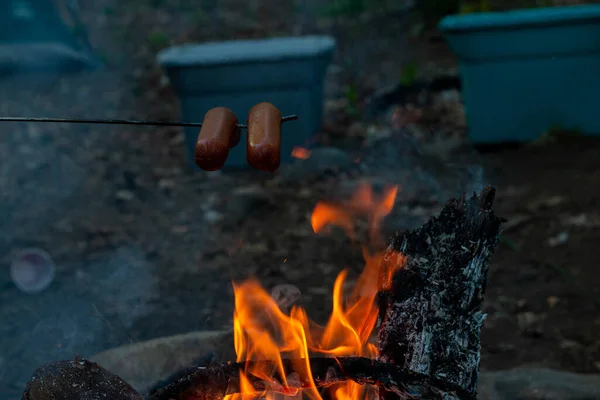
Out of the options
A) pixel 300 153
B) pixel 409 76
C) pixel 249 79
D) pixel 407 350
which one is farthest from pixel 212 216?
pixel 407 350

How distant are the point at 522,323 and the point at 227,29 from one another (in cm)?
735

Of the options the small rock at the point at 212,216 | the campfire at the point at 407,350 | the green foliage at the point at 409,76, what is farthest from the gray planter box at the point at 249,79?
the campfire at the point at 407,350

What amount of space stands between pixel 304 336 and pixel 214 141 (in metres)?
0.80

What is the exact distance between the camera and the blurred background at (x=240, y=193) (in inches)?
133

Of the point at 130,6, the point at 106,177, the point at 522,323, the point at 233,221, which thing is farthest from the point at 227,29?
the point at 522,323

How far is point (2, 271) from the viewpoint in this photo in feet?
13.2

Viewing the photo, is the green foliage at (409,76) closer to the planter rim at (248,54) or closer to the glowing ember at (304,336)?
the planter rim at (248,54)

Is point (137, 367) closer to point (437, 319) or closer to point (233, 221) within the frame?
point (437, 319)

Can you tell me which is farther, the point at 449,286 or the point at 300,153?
the point at 300,153

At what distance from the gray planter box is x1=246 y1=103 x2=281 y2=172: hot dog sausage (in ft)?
13.1

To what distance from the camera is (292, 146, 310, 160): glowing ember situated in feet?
18.2

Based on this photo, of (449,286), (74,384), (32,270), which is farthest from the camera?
(32,270)

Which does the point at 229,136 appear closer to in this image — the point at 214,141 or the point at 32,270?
the point at 214,141

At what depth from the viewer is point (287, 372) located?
72.7 inches
